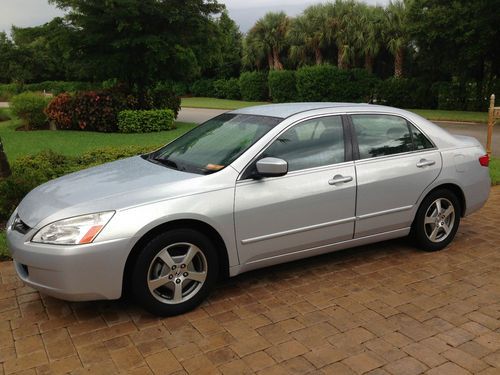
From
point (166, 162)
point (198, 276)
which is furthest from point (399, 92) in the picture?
point (198, 276)

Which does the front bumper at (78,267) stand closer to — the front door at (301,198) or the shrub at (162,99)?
the front door at (301,198)

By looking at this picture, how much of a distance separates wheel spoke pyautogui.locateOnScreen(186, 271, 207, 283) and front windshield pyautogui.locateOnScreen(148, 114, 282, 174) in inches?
31.3

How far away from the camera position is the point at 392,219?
4.70 meters

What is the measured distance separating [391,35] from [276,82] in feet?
28.7

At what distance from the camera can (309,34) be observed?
39.6 meters

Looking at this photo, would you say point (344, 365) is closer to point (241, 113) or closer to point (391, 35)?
point (241, 113)

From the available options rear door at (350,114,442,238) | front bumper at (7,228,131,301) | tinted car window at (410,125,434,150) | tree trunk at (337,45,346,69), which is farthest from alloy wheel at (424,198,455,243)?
tree trunk at (337,45,346,69)

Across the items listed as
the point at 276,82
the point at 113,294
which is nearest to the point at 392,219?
the point at 113,294

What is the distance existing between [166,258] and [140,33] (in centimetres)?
1596

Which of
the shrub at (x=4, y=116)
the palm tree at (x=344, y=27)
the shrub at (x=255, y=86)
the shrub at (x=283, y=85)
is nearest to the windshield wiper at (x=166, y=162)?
the shrub at (x=4, y=116)

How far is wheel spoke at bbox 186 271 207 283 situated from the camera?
3.74m

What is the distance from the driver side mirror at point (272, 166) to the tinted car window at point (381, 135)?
0.99 metres

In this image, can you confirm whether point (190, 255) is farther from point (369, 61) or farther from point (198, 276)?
point (369, 61)

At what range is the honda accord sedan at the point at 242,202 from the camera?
136 inches
